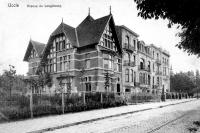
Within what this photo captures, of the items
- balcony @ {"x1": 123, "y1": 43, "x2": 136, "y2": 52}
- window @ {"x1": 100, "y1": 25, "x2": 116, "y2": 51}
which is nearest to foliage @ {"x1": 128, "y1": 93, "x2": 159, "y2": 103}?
window @ {"x1": 100, "y1": 25, "x2": 116, "y2": 51}

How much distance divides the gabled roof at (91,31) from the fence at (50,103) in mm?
9939

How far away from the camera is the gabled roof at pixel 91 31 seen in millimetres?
30250

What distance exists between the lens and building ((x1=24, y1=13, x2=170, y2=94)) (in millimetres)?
30172

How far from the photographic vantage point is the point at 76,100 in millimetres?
17328

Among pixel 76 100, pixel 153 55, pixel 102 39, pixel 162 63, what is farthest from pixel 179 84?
pixel 76 100

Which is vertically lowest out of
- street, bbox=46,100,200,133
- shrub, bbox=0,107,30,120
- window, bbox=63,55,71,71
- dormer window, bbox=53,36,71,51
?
street, bbox=46,100,200,133

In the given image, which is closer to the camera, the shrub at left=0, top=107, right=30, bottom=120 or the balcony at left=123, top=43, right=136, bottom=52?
the shrub at left=0, top=107, right=30, bottom=120

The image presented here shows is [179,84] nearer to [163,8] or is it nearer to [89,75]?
[89,75]

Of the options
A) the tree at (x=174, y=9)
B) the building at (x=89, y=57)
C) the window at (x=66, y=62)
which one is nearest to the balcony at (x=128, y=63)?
the building at (x=89, y=57)

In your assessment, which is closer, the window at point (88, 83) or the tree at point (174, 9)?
the tree at point (174, 9)

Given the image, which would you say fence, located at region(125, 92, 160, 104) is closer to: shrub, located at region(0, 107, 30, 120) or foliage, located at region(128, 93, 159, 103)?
foliage, located at region(128, 93, 159, 103)

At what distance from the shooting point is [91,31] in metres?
31.7

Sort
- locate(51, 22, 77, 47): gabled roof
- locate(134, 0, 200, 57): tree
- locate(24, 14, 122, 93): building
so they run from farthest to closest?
locate(51, 22, 77, 47): gabled roof
locate(24, 14, 122, 93): building
locate(134, 0, 200, 57): tree

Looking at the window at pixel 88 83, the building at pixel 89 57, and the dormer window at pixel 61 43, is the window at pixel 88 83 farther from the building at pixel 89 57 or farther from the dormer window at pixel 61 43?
the dormer window at pixel 61 43
